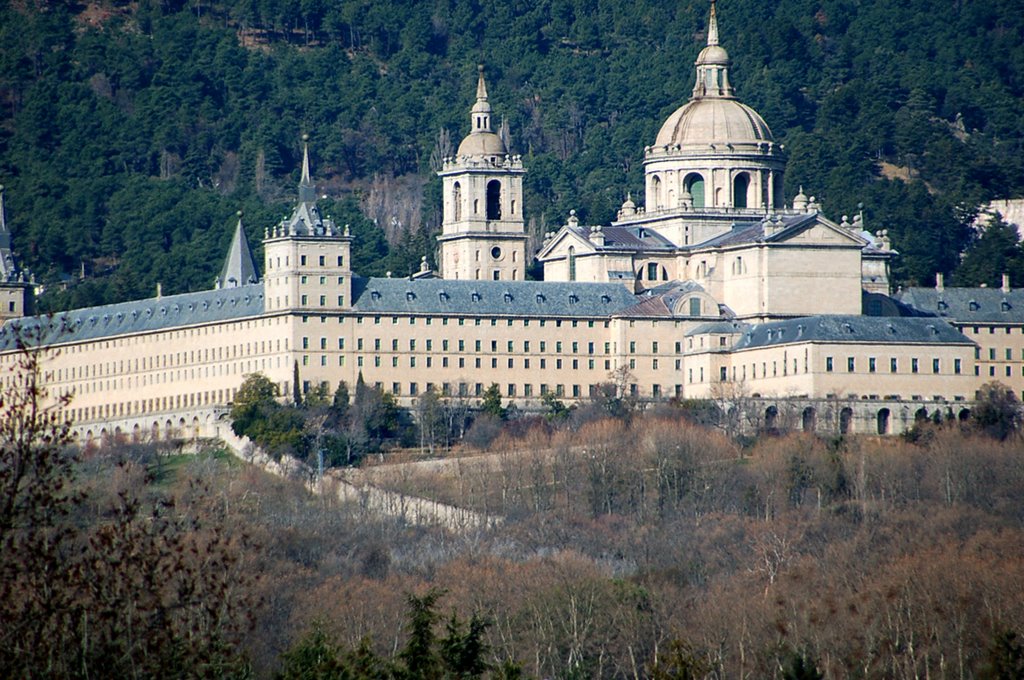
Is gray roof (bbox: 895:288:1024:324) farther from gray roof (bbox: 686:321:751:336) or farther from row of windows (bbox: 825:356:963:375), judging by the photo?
gray roof (bbox: 686:321:751:336)

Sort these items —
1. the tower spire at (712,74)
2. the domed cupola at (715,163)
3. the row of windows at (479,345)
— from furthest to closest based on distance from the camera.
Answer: the tower spire at (712,74) < the domed cupola at (715,163) < the row of windows at (479,345)

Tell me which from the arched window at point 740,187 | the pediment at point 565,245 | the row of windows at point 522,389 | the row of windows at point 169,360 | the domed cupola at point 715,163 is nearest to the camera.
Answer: the row of windows at point 522,389

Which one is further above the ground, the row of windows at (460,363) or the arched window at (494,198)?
the arched window at (494,198)

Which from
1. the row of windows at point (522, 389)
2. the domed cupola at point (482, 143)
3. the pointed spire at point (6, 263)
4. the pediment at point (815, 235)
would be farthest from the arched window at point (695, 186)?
the pointed spire at point (6, 263)

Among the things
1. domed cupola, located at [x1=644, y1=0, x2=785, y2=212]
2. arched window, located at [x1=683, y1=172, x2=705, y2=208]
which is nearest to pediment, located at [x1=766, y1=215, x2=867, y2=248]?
domed cupola, located at [x1=644, y1=0, x2=785, y2=212]

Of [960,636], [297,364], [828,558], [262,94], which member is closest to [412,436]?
[297,364]

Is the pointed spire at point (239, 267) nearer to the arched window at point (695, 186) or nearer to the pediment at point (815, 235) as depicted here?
the arched window at point (695, 186)

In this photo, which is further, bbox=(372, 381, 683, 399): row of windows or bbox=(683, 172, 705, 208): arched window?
bbox=(683, 172, 705, 208): arched window

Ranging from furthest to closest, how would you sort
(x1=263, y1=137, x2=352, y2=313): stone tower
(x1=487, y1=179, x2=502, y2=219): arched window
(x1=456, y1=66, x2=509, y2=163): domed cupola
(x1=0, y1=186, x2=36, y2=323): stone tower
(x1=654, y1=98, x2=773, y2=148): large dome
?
1. (x1=0, y1=186, x2=36, y2=323): stone tower
2. (x1=654, y1=98, x2=773, y2=148): large dome
3. (x1=456, y1=66, x2=509, y2=163): domed cupola
4. (x1=487, y1=179, x2=502, y2=219): arched window
5. (x1=263, y1=137, x2=352, y2=313): stone tower
